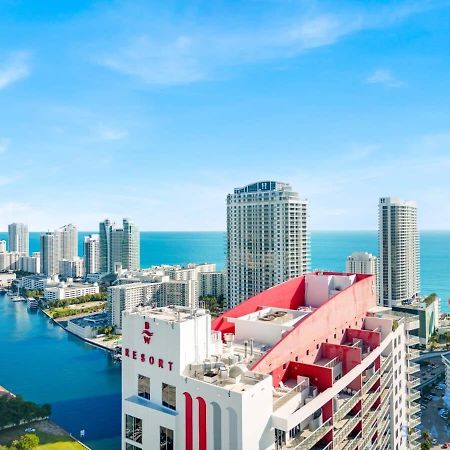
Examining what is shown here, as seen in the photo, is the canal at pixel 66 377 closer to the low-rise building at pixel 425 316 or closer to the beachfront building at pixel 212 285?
the beachfront building at pixel 212 285

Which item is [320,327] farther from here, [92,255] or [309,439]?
[92,255]

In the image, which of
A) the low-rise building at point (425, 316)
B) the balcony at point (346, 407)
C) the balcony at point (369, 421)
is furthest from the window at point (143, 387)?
the low-rise building at point (425, 316)

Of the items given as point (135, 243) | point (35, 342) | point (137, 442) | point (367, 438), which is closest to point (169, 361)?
point (137, 442)

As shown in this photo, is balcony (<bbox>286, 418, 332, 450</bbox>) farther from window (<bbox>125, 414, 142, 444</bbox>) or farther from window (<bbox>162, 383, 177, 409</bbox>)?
window (<bbox>125, 414, 142, 444</bbox>)

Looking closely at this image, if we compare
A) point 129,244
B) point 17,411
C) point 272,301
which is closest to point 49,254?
point 129,244

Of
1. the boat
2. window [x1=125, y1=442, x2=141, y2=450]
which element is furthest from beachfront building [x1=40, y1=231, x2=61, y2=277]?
window [x1=125, y1=442, x2=141, y2=450]

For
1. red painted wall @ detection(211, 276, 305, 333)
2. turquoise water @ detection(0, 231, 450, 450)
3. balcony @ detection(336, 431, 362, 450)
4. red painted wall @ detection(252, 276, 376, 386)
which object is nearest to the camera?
red painted wall @ detection(252, 276, 376, 386)
